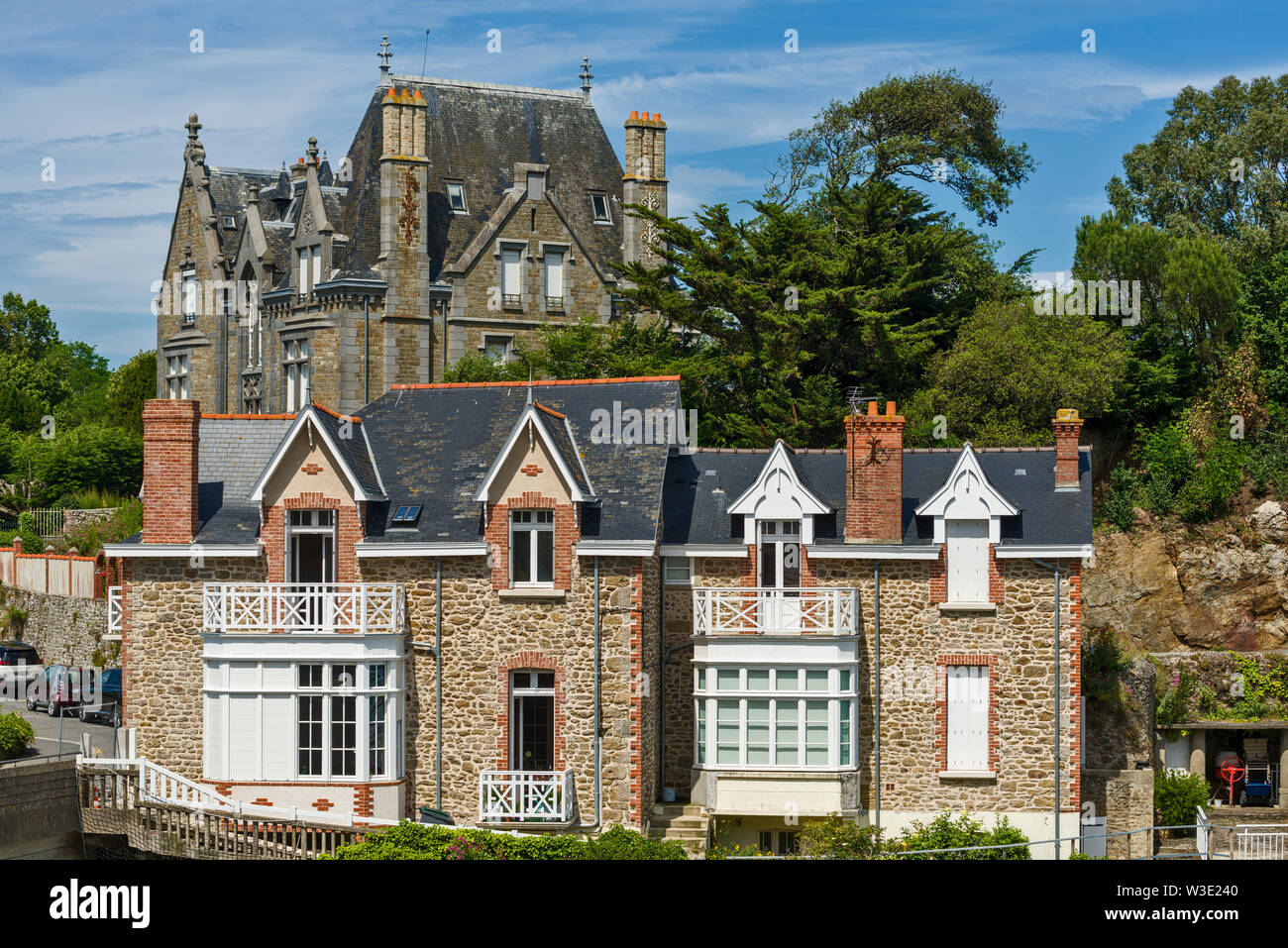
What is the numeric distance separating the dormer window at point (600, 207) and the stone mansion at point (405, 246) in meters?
0.06

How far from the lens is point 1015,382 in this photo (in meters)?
45.5

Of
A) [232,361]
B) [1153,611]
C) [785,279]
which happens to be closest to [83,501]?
[232,361]

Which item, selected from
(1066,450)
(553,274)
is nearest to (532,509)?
(1066,450)

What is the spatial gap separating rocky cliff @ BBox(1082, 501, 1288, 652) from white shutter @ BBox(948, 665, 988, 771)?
41.5 ft

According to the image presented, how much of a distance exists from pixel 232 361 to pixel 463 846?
114ft

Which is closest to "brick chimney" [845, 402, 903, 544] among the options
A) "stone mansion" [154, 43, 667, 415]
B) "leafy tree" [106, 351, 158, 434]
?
"stone mansion" [154, 43, 667, 415]

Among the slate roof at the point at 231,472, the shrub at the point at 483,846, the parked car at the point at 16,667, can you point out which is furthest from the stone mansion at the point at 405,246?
Answer: the shrub at the point at 483,846

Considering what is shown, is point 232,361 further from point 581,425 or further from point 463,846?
point 463,846

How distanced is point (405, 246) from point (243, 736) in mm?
25414

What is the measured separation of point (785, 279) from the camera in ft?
154

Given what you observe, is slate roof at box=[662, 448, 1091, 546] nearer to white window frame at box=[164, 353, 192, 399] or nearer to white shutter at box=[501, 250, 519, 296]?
white shutter at box=[501, 250, 519, 296]

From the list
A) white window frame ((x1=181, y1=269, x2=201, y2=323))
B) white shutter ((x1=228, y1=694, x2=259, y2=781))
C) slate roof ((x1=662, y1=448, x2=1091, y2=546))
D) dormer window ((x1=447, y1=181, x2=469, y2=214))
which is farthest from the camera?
white window frame ((x1=181, y1=269, x2=201, y2=323))

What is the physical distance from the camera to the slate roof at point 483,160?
5500cm

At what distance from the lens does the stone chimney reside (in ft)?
187
